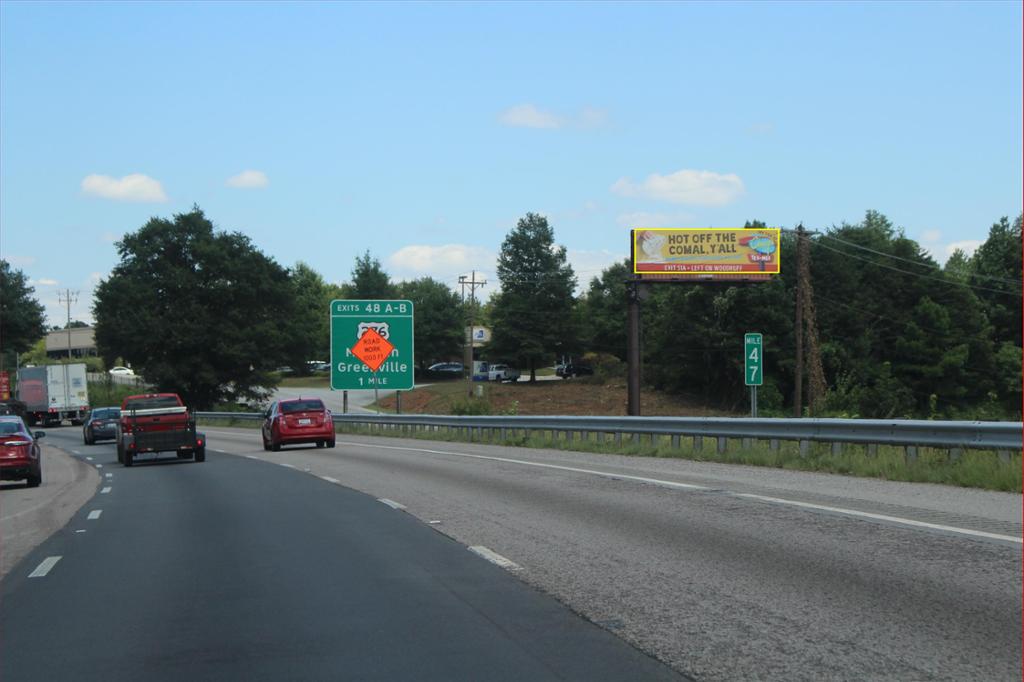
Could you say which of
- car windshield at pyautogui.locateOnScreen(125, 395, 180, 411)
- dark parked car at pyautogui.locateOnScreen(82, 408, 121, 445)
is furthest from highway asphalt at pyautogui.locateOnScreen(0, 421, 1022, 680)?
dark parked car at pyautogui.locateOnScreen(82, 408, 121, 445)

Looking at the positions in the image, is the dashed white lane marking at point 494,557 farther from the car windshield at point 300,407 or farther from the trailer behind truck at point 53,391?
the trailer behind truck at point 53,391

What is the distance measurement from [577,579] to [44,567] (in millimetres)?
5307

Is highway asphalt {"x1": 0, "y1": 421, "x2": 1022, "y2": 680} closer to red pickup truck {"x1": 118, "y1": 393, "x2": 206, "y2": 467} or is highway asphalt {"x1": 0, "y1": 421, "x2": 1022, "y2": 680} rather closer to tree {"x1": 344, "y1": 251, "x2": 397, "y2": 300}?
red pickup truck {"x1": 118, "y1": 393, "x2": 206, "y2": 467}

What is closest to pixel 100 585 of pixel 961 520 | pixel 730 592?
pixel 730 592

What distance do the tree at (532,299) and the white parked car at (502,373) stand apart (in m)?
1.61

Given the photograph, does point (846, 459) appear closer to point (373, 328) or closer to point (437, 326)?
point (373, 328)

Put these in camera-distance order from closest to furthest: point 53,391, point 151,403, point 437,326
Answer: point 151,403 < point 53,391 < point 437,326

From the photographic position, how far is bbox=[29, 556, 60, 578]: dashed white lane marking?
36.5 feet

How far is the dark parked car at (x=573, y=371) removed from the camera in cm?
12025

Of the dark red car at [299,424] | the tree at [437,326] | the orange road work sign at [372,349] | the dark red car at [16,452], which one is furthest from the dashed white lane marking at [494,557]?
the tree at [437,326]

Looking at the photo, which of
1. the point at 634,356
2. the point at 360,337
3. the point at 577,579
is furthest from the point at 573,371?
the point at 577,579

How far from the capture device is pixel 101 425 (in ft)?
162

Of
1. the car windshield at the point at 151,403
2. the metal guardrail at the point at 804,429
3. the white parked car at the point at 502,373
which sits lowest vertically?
the metal guardrail at the point at 804,429

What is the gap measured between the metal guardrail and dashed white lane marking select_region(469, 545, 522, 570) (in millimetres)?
7919
